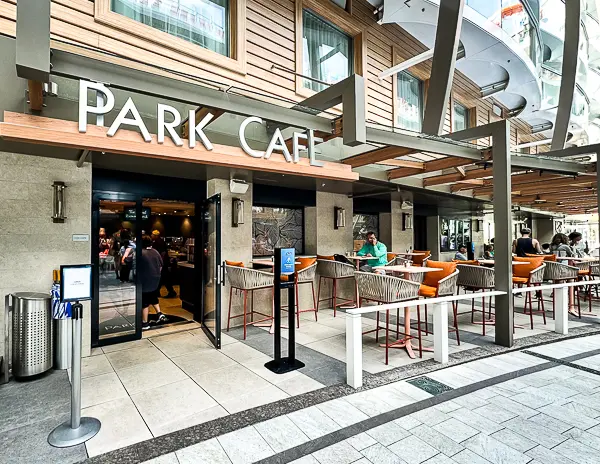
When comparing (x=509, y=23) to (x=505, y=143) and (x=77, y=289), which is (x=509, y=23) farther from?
(x=77, y=289)

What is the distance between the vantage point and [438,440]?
240 cm

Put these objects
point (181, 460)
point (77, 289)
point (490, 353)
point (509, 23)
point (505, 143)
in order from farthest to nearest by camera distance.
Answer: point (509, 23) → point (505, 143) → point (490, 353) → point (77, 289) → point (181, 460)

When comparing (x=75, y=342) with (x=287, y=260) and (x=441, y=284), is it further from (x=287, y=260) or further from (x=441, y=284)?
(x=441, y=284)

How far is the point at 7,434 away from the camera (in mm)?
2547

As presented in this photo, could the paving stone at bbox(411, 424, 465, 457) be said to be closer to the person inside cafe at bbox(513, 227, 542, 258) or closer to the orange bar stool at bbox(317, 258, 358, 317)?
the orange bar stool at bbox(317, 258, 358, 317)

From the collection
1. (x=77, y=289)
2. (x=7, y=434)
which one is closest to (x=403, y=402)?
(x=77, y=289)

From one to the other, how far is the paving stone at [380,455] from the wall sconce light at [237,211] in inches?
159

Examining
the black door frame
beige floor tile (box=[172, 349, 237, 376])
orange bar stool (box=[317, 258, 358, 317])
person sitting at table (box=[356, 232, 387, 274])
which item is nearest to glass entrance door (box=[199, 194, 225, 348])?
beige floor tile (box=[172, 349, 237, 376])

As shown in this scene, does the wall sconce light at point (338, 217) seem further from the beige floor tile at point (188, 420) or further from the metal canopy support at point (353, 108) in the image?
the beige floor tile at point (188, 420)

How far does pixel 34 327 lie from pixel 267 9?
5207 millimetres

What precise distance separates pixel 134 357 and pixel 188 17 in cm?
442

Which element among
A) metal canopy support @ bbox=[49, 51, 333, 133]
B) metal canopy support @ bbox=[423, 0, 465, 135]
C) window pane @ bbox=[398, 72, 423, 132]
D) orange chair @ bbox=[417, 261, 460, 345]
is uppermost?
window pane @ bbox=[398, 72, 423, 132]

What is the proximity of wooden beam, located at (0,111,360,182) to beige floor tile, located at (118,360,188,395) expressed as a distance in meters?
2.22

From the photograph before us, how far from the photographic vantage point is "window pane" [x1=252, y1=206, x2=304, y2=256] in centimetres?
666
